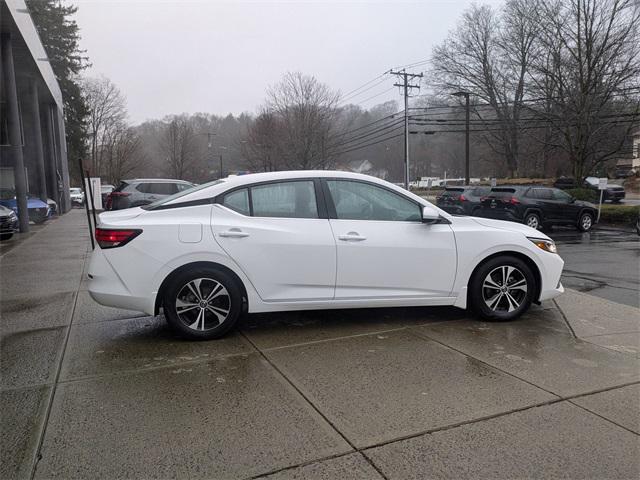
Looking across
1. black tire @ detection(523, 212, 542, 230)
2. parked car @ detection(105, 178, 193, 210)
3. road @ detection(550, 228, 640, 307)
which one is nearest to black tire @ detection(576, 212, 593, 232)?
road @ detection(550, 228, 640, 307)

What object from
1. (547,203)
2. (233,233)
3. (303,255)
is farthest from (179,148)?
(303,255)

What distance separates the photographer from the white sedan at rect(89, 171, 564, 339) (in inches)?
172

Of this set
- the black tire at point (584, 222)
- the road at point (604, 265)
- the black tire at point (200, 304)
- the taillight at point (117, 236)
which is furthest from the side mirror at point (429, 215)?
the black tire at point (584, 222)

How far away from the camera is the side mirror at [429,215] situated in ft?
15.7

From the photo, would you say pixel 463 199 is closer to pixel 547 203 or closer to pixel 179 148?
pixel 547 203

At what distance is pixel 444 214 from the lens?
197 inches

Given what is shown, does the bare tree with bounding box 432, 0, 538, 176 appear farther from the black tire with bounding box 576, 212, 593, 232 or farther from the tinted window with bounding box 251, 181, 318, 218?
the tinted window with bounding box 251, 181, 318, 218

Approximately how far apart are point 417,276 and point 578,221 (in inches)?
621

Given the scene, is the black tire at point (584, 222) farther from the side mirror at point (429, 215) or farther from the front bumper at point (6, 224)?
the front bumper at point (6, 224)

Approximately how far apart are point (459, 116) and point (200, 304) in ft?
165

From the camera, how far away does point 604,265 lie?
9.62 metres

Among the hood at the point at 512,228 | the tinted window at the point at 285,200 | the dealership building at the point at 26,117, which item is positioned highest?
the dealership building at the point at 26,117

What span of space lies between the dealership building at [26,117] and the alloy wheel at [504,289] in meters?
15.1

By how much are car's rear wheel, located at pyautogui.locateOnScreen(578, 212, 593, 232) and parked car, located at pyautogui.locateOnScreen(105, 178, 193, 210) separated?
556 inches
